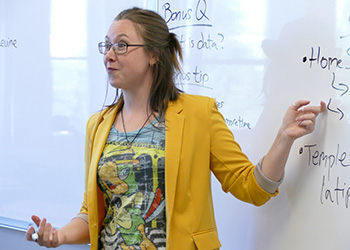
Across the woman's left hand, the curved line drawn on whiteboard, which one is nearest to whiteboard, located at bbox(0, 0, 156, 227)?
the curved line drawn on whiteboard

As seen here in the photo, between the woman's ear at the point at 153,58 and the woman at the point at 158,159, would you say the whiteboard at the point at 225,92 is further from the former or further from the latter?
the woman's ear at the point at 153,58

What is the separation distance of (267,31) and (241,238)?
0.69m

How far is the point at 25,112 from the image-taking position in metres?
2.51

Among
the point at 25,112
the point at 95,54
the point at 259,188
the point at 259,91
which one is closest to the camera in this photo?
the point at 259,188

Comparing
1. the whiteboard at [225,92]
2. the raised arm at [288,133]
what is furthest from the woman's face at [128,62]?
the raised arm at [288,133]

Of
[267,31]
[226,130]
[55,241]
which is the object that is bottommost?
[55,241]

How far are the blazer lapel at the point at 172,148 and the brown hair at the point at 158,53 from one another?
5cm

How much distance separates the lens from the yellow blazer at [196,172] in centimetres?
147

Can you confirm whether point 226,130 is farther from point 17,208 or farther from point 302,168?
point 17,208

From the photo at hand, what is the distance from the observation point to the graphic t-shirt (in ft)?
4.86

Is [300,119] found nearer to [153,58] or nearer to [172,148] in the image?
[172,148]

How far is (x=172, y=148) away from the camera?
1.49 meters

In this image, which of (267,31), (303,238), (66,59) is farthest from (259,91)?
(66,59)

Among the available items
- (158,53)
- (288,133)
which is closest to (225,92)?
(158,53)
